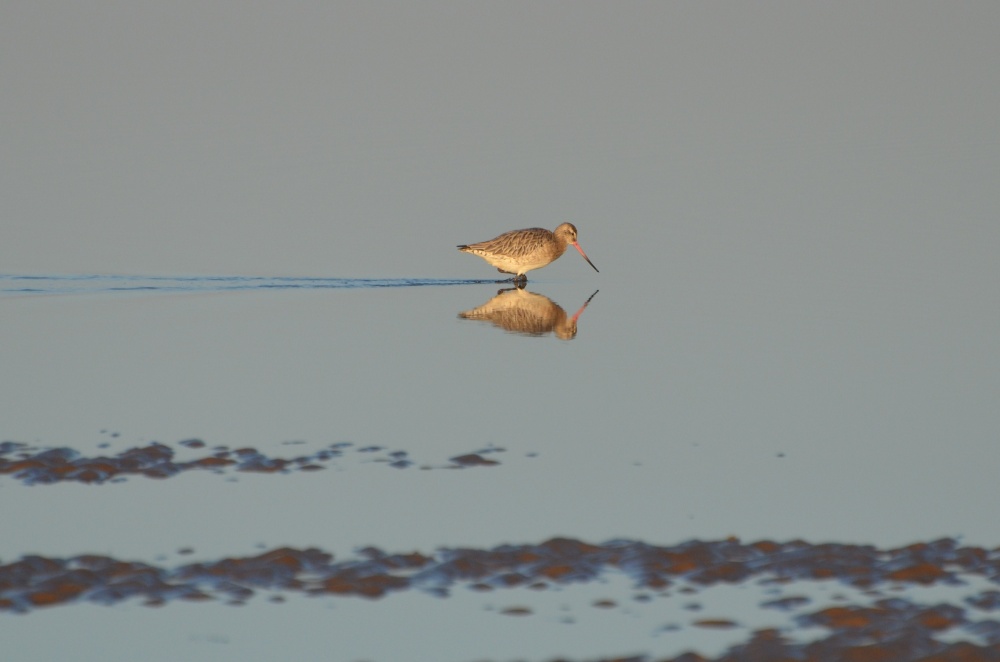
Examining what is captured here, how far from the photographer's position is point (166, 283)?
21.5 metres

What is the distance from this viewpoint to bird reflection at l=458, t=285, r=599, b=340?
18906 mm

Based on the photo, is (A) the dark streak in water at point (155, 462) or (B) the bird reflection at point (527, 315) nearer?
(A) the dark streak in water at point (155, 462)

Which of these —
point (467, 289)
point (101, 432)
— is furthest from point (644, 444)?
point (467, 289)

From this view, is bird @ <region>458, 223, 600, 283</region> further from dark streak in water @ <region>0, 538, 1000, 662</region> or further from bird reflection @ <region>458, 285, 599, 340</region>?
dark streak in water @ <region>0, 538, 1000, 662</region>

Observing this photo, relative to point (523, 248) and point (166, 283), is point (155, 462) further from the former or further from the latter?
point (523, 248)

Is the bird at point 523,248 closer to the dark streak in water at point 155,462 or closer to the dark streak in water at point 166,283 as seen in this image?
the dark streak in water at point 166,283

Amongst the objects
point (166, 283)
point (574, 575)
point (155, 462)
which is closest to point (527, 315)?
point (166, 283)

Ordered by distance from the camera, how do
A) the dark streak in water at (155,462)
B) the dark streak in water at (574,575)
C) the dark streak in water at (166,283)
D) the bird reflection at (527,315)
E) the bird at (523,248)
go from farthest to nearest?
the bird at (523,248) → the dark streak in water at (166,283) → the bird reflection at (527,315) → the dark streak in water at (155,462) → the dark streak in water at (574,575)

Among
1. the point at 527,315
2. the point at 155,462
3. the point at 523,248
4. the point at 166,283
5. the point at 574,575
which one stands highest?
the point at 523,248

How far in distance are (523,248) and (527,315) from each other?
4.12 metres

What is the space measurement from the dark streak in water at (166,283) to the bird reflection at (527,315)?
140 cm

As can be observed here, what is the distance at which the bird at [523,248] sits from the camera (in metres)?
24.2

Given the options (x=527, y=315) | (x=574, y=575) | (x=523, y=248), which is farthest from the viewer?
(x=523, y=248)

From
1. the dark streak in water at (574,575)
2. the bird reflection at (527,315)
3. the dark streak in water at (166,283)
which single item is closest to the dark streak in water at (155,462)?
the dark streak in water at (574,575)
